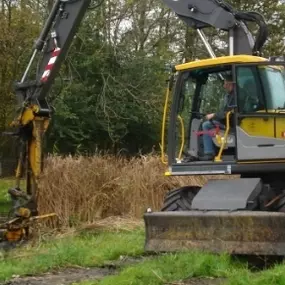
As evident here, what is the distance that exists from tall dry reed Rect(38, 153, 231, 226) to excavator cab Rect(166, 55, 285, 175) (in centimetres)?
495

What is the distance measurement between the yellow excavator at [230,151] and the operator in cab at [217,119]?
13mm

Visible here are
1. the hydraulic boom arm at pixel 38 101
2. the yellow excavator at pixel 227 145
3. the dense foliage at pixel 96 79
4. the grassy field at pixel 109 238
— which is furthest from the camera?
the dense foliage at pixel 96 79

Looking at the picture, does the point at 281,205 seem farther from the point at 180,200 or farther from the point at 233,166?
the point at 180,200

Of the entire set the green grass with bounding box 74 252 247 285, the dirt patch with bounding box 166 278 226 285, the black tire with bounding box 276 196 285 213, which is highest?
the black tire with bounding box 276 196 285 213

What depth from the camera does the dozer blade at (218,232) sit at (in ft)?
27.9

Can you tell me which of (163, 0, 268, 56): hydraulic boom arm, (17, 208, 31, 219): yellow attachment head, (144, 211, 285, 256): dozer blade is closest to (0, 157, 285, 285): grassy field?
(144, 211, 285, 256): dozer blade

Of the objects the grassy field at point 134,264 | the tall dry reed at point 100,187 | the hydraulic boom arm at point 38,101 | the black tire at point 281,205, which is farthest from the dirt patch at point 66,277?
the tall dry reed at point 100,187

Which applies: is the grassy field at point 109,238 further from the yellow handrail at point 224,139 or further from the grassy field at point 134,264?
the yellow handrail at point 224,139

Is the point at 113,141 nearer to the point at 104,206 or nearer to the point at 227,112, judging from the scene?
the point at 104,206

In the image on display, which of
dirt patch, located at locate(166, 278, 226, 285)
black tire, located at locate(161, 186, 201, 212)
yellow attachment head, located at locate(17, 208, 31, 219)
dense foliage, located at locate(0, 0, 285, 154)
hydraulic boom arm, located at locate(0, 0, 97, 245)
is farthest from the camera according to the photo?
dense foliage, located at locate(0, 0, 285, 154)

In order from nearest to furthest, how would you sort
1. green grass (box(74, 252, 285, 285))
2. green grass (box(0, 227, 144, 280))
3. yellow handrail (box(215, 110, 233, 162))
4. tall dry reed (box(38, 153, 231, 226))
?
green grass (box(74, 252, 285, 285)) < green grass (box(0, 227, 144, 280)) < yellow handrail (box(215, 110, 233, 162)) < tall dry reed (box(38, 153, 231, 226))

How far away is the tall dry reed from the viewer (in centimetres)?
1440

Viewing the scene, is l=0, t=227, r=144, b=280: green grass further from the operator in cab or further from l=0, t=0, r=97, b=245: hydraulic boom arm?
the operator in cab

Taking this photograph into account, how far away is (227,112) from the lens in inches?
373
